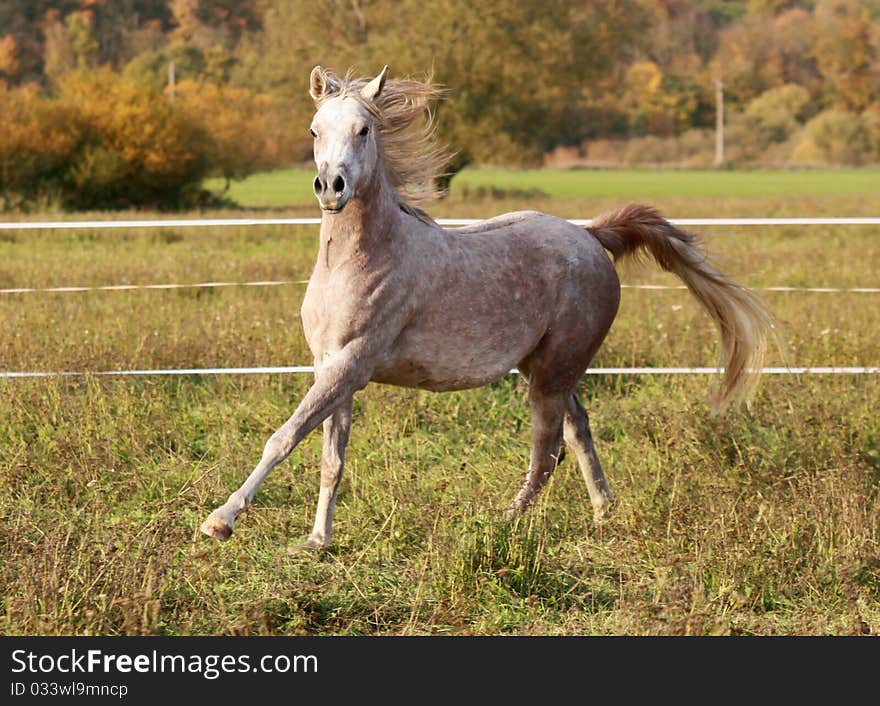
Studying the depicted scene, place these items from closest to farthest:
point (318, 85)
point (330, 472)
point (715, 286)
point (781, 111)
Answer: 1. point (318, 85)
2. point (330, 472)
3. point (715, 286)
4. point (781, 111)

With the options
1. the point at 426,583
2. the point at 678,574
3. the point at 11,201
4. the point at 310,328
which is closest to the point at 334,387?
the point at 310,328

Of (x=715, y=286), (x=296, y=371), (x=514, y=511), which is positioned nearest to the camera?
(x=514, y=511)

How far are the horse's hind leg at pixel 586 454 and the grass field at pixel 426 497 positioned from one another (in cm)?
11

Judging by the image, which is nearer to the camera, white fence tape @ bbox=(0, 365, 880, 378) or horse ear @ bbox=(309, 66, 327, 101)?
horse ear @ bbox=(309, 66, 327, 101)

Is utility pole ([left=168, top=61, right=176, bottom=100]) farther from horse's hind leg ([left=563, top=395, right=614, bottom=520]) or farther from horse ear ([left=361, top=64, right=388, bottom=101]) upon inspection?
horse ear ([left=361, top=64, right=388, bottom=101])

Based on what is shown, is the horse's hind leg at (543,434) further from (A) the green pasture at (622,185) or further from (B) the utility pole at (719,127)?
(B) the utility pole at (719,127)

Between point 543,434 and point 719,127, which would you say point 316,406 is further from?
point 719,127

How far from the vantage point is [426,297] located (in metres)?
4.79

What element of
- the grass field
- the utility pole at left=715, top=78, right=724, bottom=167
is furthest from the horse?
the utility pole at left=715, top=78, right=724, bottom=167

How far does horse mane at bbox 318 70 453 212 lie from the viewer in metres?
4.66

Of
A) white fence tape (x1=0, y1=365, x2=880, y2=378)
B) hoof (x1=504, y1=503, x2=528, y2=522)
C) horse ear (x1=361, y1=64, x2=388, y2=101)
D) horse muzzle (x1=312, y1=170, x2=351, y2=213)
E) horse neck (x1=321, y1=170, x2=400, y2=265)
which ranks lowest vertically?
hoof (x1=504, y1=503, x2=528, y2=522)

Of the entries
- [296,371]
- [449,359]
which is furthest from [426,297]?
[296,371]

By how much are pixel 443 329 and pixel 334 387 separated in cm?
58

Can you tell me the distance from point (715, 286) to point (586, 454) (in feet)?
3.45
